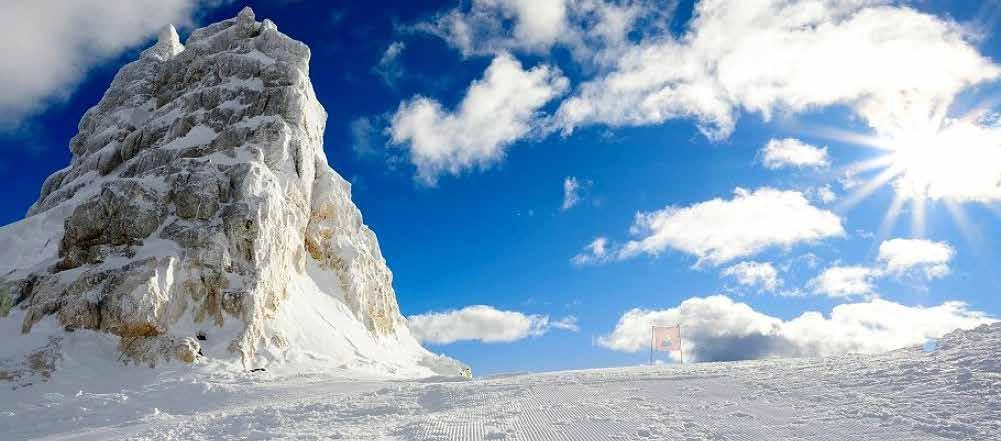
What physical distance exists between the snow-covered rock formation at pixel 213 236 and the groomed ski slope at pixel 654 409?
11.5 metres

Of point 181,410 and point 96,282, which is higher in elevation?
point 96,282

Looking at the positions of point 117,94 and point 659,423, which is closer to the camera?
point 659,423

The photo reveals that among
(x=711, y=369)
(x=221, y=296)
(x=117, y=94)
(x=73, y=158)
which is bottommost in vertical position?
(x=711, y=369)

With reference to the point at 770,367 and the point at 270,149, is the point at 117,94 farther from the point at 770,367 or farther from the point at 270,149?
the point at 770,367

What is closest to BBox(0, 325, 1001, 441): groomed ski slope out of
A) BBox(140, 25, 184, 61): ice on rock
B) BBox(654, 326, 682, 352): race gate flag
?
BBox(654, 326, 682, 352): race gate flag

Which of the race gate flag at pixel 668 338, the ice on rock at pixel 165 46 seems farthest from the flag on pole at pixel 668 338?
the ice on rock at pixel 165 46

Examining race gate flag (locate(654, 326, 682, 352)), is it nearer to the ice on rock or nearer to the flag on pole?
the flag on pole

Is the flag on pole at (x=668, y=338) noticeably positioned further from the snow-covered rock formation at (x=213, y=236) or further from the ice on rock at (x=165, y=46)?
the ice on rock at (x=165, y=46)

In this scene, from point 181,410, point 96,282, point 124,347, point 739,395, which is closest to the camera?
point 739,395

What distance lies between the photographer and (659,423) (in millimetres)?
14969

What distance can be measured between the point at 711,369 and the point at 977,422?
400 inches

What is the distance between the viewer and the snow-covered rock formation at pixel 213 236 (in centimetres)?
3638

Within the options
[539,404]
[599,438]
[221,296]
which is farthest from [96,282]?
[599,438]

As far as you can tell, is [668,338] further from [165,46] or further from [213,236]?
[165,46]
